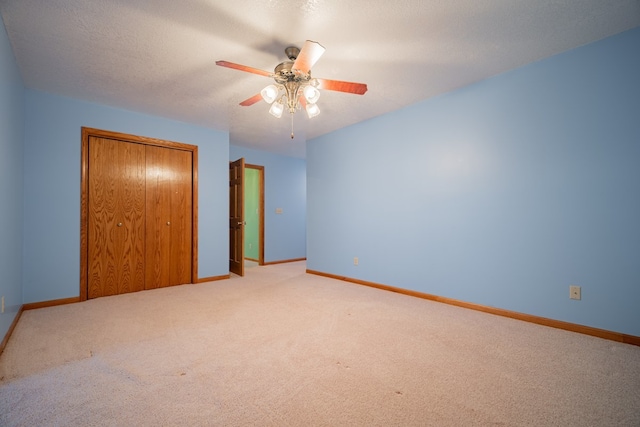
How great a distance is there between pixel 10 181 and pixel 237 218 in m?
2.81

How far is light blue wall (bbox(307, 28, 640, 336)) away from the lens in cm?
223

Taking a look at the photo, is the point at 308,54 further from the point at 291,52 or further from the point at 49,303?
the point at 49,303

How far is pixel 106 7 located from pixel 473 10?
2.55 metres

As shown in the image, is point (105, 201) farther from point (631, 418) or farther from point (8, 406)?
point (631, 418)

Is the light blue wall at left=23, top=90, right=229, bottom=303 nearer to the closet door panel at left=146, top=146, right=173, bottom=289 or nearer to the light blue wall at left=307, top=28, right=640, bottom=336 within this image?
the closet door panel at left=146, top=146, right=173, bottom=289

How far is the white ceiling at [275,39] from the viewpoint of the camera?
191cm

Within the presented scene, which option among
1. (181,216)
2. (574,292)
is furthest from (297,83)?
(574,292)

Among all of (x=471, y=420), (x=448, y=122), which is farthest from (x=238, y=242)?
(x=471, y=420)

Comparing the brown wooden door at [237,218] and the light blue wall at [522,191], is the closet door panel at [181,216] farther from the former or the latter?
the light blue wall at [522,191]

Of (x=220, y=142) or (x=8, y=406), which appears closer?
(x=8, y=406)

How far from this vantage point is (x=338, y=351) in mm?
2020

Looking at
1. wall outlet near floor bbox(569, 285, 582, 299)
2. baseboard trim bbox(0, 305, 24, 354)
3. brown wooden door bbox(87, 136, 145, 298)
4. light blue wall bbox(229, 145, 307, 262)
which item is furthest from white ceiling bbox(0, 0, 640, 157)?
light blue wall bbox(229, 145, 307, 262)

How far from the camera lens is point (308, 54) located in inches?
72.3

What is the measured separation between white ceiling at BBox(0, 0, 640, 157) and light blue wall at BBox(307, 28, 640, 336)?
325 mm
